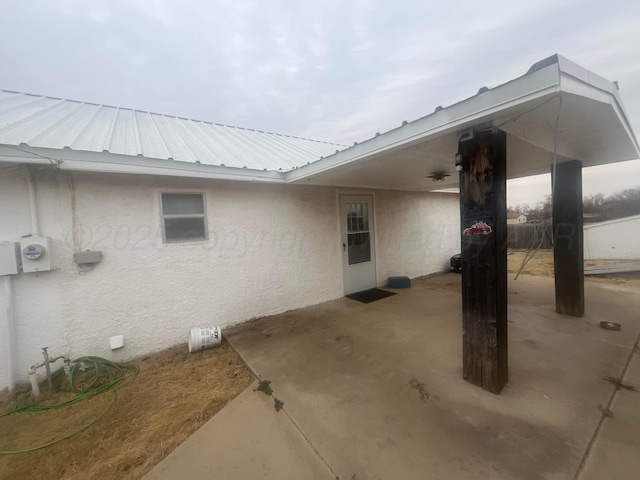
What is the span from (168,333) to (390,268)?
5.27m

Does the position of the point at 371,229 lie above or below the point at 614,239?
above

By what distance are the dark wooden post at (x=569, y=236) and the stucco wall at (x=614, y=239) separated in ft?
26.6

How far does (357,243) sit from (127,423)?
4908 mm

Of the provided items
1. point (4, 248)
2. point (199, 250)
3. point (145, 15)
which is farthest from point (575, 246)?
point (145, 15)

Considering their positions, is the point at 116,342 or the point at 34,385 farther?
the point at 116,342

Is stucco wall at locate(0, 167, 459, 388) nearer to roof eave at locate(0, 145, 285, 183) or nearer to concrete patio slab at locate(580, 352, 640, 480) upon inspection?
roof eave at locate(0, 145, 285, 183)

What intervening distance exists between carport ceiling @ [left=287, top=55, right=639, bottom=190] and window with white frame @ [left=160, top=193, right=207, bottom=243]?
5.24ft

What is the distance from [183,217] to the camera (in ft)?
12.5

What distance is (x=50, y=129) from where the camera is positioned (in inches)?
130

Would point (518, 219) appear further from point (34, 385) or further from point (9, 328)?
point (9, 328)

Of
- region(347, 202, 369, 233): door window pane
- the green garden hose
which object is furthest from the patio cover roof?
the green garden hose

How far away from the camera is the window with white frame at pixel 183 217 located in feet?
12.1

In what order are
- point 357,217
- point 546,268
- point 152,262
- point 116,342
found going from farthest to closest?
point 546,268 < point 357,217 < point 152,262 < point 116,342

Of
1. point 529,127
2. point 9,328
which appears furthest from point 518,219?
point 9,328
